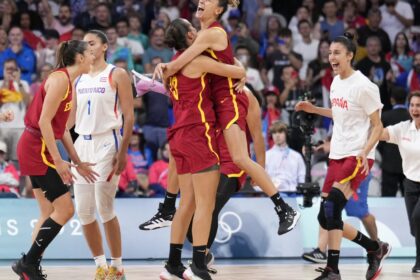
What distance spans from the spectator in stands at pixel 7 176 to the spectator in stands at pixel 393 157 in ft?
17.2

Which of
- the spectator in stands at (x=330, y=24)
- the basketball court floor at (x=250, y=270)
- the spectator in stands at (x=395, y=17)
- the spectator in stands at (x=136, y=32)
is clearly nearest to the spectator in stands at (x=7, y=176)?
the basketball court floor at (x=250, y=270)

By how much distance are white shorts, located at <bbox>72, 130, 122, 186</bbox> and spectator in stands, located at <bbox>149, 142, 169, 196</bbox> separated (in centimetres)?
472

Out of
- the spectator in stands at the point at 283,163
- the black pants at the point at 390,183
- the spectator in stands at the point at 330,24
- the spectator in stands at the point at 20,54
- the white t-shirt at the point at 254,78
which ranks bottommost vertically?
the black pants at the point at 390,183

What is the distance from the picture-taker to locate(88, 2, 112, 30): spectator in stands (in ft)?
55.8

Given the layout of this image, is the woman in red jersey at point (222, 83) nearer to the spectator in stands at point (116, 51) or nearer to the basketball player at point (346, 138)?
the basketball player at point (346, 138)

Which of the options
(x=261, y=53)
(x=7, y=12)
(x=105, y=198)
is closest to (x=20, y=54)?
(x=7, y=12)

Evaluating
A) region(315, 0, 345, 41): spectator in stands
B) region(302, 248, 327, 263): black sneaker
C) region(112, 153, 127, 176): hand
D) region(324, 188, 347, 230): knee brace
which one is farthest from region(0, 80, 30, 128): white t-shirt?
region(324, 188, 347, 230): knee brace

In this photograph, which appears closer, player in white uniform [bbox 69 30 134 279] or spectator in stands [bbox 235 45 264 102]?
player in white uniform [bbox 69 30 134 279]

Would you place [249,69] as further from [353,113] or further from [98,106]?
[98,106]

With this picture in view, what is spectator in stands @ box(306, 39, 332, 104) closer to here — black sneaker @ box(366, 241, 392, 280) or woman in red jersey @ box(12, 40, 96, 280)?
black sneaker @ box(366, 241, 392, 280)

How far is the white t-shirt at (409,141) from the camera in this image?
1106cm

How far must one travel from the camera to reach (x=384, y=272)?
10.7m

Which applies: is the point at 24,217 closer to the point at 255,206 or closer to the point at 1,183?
the point at 1,183

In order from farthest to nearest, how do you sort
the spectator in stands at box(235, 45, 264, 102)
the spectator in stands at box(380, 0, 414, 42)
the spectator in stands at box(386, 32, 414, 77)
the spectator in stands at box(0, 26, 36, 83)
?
1. the spectator in stands at box(380, 0, 414, 42)
2. the spectator in stands at box(386, 32, 414, 77)
3. the spectator in stands at box(235, 45, 264, 102)
4. the spectator in stands at box(0, 26, 36, 83)
